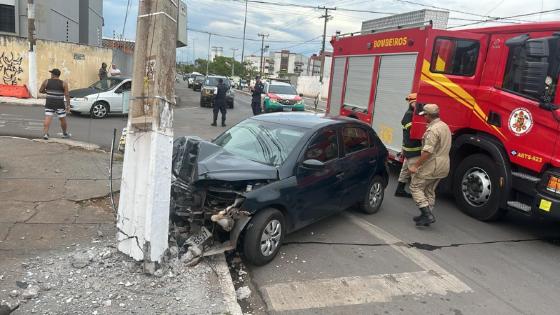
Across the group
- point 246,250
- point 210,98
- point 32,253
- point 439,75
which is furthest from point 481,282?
point 210,98

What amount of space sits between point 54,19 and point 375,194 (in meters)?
23.5

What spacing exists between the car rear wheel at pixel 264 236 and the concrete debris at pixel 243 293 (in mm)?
425

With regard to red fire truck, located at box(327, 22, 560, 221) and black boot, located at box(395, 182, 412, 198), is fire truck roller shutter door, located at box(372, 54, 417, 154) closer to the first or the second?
red fire truck, located at box(327, 22, 560, 221)

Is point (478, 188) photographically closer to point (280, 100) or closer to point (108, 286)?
point (108, 286)

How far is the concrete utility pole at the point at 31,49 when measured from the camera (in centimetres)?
1714

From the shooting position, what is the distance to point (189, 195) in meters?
4.54

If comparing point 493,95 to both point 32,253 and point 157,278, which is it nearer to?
point 157,278

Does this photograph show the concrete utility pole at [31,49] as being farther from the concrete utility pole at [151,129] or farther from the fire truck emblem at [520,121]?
the fire truck emblem at [520,121]

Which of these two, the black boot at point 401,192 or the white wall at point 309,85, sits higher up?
the white wall at point 309,85

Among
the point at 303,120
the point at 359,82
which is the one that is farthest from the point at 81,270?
the point at 359,82

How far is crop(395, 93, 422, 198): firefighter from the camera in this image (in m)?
7.10

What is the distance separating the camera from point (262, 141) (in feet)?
17.5

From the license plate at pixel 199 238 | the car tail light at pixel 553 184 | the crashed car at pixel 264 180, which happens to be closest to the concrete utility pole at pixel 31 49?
the crashed car at pixel 264 180

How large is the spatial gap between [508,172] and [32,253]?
5840 millimetres
